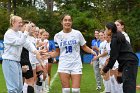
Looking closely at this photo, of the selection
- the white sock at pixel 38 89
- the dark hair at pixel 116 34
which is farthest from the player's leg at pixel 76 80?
the white sock at pixel 38 89

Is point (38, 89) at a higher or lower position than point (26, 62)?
lower

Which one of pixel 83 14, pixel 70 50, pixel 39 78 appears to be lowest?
pixel 39 78

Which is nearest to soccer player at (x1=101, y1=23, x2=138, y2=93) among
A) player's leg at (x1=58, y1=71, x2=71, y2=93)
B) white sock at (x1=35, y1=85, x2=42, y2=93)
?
player's leg at (x1=58, y1=71, x2=71, y2=93)

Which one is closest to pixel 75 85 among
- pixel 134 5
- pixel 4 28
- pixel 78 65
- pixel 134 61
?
pixel 78 65

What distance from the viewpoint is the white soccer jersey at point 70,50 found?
395 inches

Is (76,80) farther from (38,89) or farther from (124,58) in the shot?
(38,89)

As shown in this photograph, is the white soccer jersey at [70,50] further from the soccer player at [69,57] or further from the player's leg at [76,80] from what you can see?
the player's leg at [76,80]

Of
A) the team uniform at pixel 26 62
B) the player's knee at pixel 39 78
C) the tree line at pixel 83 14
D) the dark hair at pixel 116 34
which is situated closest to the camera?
the dark hair at pixel 116 34

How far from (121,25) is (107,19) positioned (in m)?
30.7

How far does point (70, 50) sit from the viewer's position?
10.0 meters

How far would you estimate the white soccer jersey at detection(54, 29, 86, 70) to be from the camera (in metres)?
10.0

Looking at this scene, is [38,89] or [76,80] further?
[38,89]

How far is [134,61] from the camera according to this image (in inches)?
380

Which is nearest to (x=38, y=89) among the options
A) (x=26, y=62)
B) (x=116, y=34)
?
(x=26, y=62)
